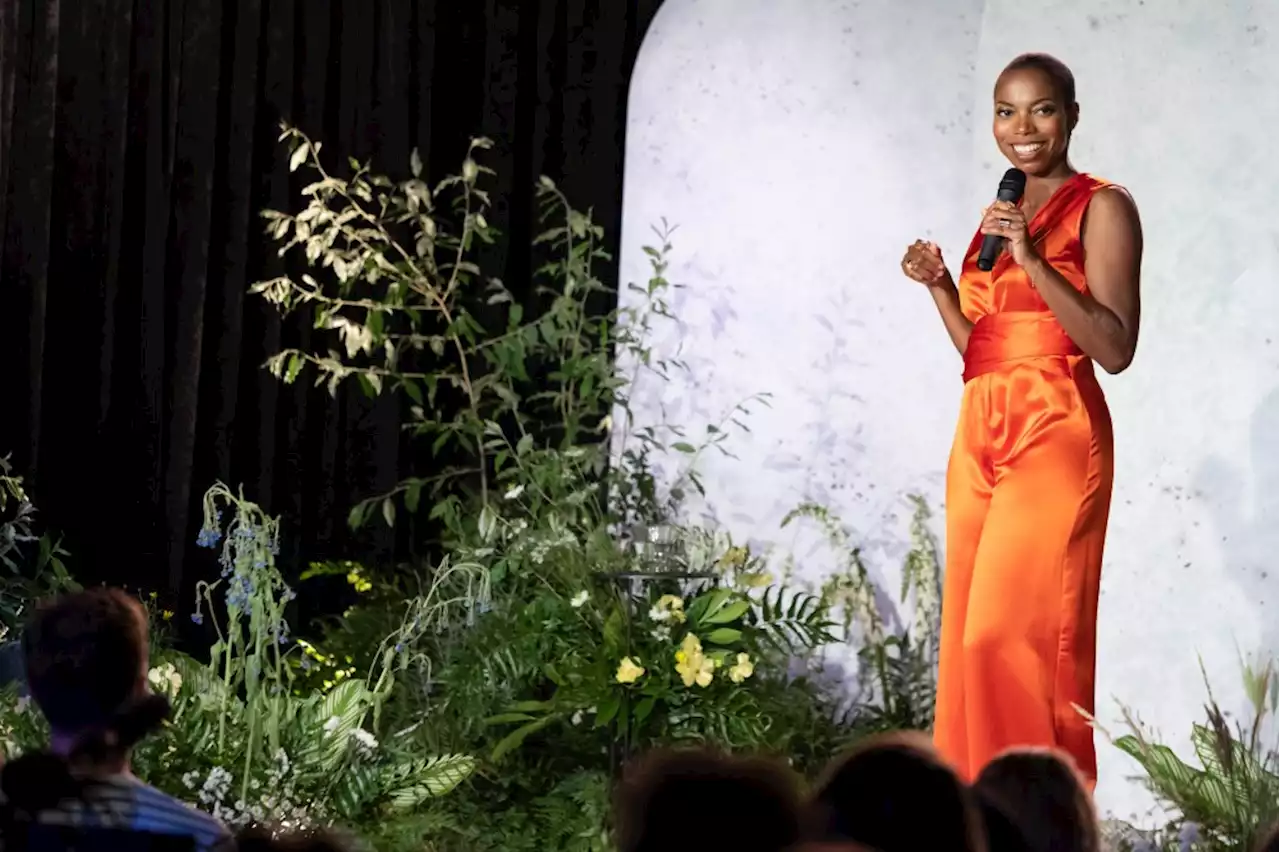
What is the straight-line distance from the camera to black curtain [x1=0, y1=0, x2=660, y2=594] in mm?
4086

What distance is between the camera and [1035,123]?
3.06 metres

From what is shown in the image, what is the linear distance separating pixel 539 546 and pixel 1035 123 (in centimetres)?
169

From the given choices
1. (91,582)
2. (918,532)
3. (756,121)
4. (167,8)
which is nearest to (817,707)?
(918,532)

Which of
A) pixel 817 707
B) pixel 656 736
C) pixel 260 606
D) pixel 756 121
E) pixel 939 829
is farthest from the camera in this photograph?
pixel 756 121

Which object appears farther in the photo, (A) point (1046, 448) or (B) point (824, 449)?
(B) point (824, 449)

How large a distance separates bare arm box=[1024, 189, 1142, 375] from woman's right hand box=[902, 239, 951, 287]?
418 millimetres

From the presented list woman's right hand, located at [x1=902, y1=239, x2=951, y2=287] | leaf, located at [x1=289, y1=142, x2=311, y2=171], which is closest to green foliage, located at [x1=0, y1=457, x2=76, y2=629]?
leaf, located at [x1=289, y1=142, x2=311, y2=171]

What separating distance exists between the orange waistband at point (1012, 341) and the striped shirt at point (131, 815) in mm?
2070

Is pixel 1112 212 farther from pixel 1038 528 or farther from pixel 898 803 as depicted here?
pixel 898 803

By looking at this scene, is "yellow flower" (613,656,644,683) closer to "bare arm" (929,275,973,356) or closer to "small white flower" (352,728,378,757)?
"small white flower" (352,728,378,757)

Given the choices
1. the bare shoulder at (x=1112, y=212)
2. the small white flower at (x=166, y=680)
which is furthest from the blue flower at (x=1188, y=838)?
the small white flower at (x=166, y=680)

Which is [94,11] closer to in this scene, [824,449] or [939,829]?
[824,449]

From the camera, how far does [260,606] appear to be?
2.84 meters

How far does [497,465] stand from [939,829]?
3.14 metres
